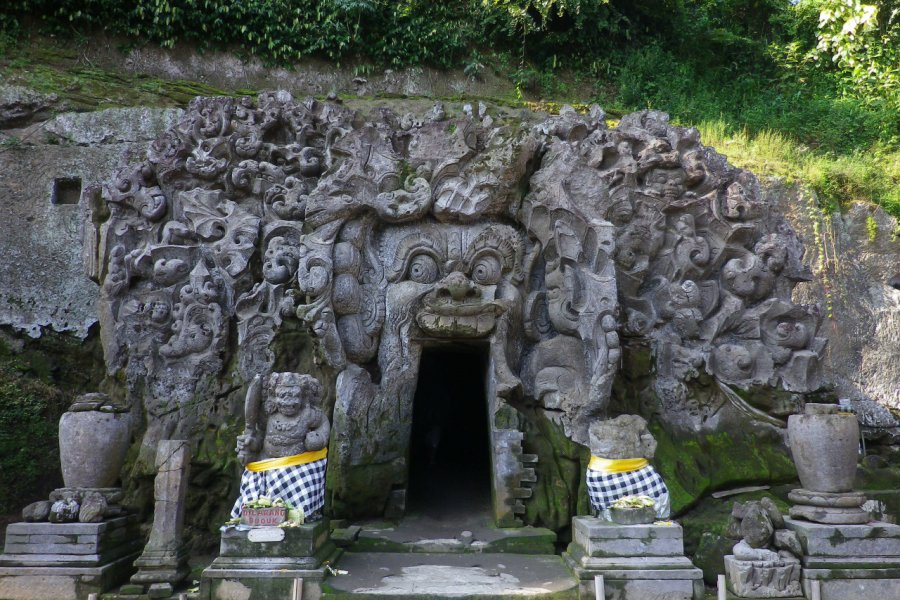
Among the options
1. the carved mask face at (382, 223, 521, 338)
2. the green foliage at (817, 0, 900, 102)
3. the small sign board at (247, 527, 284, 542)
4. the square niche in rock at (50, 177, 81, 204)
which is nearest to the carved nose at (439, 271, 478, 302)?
the carved mask face at (382, 223, 521, 338)

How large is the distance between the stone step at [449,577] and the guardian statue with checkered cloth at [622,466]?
81cm

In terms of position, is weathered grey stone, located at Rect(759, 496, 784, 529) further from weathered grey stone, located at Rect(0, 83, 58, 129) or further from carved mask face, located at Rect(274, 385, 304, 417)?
weathered grey stone, located at Rect(0, 83, 58, 129)

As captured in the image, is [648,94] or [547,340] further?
[648,94]

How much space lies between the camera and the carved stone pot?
632 cm

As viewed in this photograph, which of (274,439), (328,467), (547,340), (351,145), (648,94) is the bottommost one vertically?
(328,467)

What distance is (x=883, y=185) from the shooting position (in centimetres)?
1263

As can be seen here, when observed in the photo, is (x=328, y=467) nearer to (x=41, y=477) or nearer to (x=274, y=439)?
(x=274, y=439)

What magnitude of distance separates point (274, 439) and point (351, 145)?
3870mm

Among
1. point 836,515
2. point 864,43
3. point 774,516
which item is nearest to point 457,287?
point 774,516

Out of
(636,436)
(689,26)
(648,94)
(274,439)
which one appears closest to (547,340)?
(636,436)

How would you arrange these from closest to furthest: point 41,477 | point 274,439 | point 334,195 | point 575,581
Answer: point 575,581, point 274,439, point 334,195, point 41,477

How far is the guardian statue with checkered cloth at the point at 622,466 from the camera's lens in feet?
20.5

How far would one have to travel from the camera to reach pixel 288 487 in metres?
6.23

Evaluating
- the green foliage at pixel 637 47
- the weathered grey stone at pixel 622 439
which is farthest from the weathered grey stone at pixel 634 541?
the green foliage at pixel 637 47
